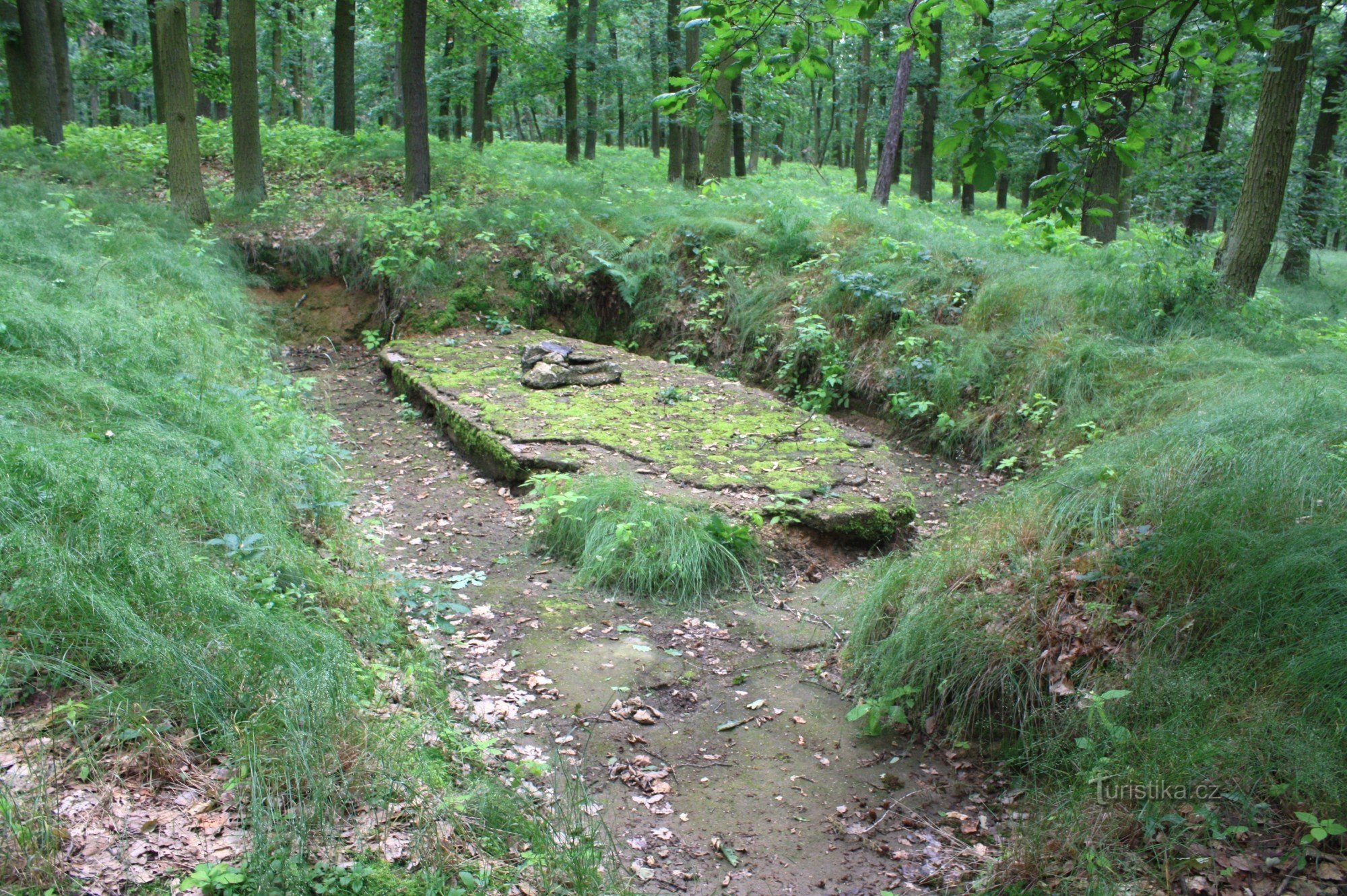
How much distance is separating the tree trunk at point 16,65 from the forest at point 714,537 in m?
4.59

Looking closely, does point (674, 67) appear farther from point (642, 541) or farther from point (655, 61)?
point (642, 541)

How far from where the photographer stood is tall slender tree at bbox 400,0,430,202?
1088cm

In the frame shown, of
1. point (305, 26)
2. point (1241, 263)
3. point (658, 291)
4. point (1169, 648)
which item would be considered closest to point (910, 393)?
point (1241, 263)

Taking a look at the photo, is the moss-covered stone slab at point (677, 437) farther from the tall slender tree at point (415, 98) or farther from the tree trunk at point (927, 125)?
the tree trunk at point (927, 125)

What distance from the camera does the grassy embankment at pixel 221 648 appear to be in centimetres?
234

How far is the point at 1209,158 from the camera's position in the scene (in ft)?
39.1

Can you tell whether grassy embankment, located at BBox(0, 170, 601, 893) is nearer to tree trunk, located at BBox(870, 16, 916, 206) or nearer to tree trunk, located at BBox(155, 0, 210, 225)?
tree trunk, located at BBox(155, 0, 210, 225)

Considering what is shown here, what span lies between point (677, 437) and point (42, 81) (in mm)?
13083

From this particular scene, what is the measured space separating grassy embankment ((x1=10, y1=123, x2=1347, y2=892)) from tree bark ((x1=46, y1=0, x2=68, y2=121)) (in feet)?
19.6

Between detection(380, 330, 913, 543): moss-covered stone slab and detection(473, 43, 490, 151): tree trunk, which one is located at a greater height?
detection(473, 43, 490, 151): tree trunk

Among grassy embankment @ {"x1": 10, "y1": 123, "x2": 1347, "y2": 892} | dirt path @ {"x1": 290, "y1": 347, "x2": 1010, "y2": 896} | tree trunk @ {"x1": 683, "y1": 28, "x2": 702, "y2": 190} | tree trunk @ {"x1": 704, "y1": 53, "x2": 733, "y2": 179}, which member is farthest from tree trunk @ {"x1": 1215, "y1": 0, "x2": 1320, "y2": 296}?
tree trunk @ {"x1": 704, "y1": 53, "x2": 733, "y2": 179}

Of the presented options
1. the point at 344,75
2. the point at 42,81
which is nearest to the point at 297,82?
the point at 344,75

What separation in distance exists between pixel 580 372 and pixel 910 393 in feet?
10.6

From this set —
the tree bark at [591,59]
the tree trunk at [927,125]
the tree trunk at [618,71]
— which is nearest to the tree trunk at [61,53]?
the tree bark at [591,59]
